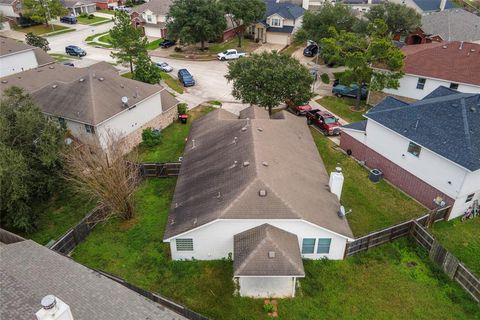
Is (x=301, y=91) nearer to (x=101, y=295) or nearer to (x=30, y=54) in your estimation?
(x=101, y=295)

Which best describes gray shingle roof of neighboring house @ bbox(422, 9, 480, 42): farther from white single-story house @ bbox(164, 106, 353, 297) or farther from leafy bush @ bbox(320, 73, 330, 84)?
white single-story house @ bbox(164, 106, 353, 297)

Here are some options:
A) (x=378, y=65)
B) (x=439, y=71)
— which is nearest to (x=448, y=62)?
(x=439, y=71)

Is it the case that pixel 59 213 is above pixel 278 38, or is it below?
below

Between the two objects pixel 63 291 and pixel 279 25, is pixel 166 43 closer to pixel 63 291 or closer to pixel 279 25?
pixel 279 25

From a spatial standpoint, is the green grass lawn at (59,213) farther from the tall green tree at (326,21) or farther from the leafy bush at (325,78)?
the tall green tree at (326,21)

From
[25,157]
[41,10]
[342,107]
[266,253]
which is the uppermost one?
[41,10]

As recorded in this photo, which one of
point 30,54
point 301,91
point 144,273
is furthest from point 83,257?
point 30,54

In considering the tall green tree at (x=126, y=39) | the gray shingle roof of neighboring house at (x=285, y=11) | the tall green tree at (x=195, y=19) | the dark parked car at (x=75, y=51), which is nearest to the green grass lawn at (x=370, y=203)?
the tall green tree at (x=126, y=39)

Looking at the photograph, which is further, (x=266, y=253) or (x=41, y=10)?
(x=41, y=10)

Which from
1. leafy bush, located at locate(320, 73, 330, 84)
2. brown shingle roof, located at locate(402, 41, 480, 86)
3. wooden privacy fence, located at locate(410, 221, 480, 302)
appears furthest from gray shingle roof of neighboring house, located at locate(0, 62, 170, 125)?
brown shingle roof, located at locate(402, 41, 480, 86)
